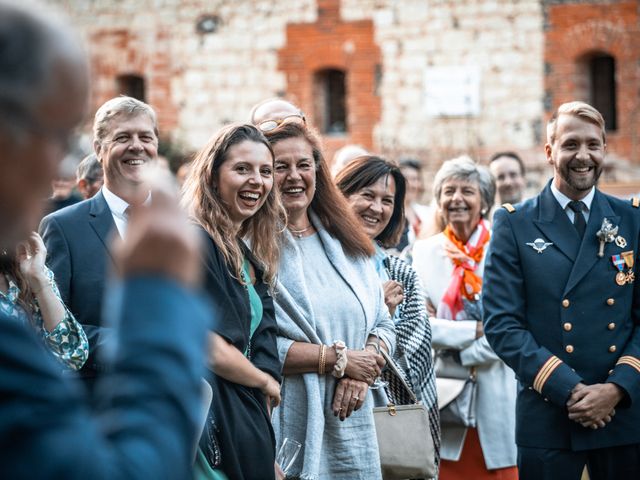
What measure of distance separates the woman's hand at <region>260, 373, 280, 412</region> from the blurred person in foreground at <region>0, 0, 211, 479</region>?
238cm

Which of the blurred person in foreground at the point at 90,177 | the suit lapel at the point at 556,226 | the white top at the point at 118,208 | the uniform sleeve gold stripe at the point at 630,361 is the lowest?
the uniform sleeve gold stripe at the point at 630,361

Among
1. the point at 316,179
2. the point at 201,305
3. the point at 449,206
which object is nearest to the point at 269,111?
the point at 316,179

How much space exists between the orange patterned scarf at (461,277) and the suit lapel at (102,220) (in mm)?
2488

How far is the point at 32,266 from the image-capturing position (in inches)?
141

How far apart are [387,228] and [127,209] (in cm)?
193

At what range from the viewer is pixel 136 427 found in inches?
51.3

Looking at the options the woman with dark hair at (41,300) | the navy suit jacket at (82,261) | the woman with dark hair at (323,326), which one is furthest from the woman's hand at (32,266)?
the woman with dark hair at (323,326)

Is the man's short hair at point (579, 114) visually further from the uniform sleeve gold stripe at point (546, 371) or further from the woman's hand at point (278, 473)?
the woman's hand at point (278, 473)

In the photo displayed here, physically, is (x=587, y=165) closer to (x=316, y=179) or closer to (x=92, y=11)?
(x=316, y=179)

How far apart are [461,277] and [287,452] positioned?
216 cm

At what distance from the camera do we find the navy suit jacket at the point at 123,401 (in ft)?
3.97

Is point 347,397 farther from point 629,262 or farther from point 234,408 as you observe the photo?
point 629,262

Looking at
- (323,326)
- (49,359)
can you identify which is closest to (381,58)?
(323,326)

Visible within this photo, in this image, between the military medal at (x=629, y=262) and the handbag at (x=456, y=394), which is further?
the handbag at (x=456, y=394)
